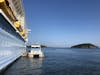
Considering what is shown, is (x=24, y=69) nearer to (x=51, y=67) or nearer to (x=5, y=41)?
(x=51, y=67)

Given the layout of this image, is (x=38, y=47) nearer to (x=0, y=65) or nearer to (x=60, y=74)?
(x=60, y=74)

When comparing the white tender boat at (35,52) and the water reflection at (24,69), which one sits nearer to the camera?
the water reflection at (24,69)

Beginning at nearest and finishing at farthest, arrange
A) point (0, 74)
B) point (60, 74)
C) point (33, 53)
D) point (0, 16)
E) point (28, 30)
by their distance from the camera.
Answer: point (0, 16), point (0, 74), point (60, 74), point (33, 53), point (28, 30)

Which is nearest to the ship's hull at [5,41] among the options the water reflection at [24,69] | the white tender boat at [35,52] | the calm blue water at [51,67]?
the water reflection at [24,69]

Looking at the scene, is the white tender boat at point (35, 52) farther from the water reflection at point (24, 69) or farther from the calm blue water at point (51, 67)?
the water reflection at point (24, 69)

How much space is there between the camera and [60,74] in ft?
77.0

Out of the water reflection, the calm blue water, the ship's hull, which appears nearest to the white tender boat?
the calm blue water

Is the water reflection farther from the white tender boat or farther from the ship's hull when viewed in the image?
the white tender boat

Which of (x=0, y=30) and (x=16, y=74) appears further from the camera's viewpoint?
(x=16, y=74)

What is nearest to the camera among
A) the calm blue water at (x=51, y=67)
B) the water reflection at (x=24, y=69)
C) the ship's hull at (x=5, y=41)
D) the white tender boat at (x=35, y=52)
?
the ship's hull at (x=5, y=41)

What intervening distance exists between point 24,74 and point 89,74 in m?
7.60

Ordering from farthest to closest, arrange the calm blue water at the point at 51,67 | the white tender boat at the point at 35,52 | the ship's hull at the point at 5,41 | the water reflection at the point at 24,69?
1. the white tender boat at the point at 35,52
2. the calm blue water at the point at 51,67
3. the water reflection at the point at 24,69
4. the ship's hull at the point at 5,41

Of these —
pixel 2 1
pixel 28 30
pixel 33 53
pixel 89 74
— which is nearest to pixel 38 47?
pixel 33 53

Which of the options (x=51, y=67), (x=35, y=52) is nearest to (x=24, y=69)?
(x=51, y=67)
